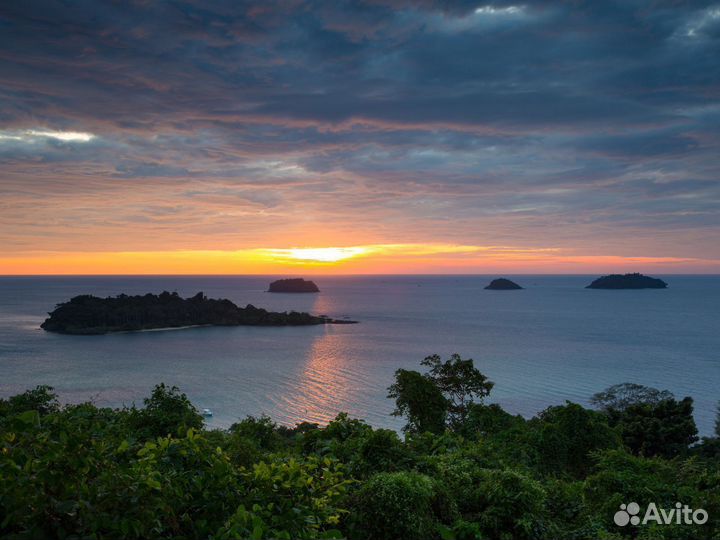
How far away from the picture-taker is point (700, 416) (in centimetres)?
5619

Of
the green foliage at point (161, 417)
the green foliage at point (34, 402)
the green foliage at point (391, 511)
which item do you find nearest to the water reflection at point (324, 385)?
the green foliage at point (34, 402)

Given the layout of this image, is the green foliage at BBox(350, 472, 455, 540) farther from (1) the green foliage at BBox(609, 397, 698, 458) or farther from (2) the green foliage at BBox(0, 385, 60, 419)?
(1) the green foliage at BBox(609, 397, 698, 458)

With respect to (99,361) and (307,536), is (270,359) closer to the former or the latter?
(99,361)

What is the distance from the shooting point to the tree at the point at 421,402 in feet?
95.6

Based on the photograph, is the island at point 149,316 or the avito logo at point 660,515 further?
the island at point 149,316

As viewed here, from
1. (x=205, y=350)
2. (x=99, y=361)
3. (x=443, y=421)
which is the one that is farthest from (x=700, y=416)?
(x=99, y=361)

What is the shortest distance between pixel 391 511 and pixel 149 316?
136383 mm

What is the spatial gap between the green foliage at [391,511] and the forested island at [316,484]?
19mm

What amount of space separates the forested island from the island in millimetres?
117031

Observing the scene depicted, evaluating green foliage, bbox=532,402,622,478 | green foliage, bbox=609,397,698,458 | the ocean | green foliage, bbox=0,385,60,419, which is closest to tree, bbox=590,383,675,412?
the ocean

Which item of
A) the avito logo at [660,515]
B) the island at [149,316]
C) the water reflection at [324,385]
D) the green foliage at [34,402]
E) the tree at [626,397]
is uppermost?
the green foliage at [34,402]

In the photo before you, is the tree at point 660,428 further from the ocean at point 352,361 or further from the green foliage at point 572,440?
the ocean at point 352,361

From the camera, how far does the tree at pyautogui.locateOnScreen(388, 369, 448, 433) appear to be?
29141 millimetres

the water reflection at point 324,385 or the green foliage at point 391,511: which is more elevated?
the green foliage at point 391,511
